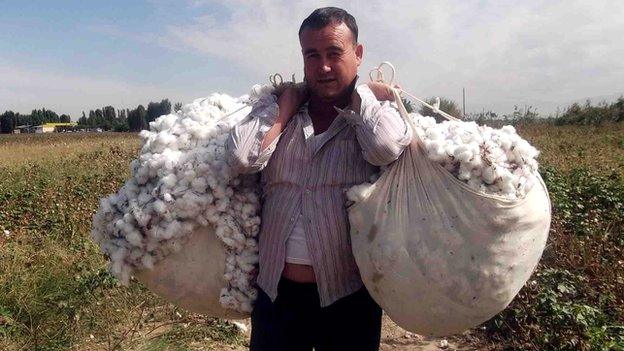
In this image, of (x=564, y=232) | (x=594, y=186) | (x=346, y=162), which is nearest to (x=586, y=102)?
(x=594, y=186)

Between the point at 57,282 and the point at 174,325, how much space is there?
83 centimetres

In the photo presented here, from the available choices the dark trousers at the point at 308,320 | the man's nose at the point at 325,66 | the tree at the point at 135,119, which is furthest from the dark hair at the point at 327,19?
the tree at the point at 135,119

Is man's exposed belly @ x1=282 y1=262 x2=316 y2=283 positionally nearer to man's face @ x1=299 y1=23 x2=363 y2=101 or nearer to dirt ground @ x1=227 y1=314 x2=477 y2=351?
man's face @ x1=299 y1=23 x2=363 y2=101

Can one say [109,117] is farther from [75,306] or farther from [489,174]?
[489,174]

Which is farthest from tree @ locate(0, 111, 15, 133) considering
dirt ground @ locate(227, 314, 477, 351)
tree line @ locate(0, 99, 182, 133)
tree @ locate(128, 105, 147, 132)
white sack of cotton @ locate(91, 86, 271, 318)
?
white sack of cotton @ locate(91, 86, 271, 318)

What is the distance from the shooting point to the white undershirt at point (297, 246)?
1.62 metres

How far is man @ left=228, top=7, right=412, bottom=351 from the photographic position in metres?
1.57

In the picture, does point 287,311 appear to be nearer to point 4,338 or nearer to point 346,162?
point 346,162

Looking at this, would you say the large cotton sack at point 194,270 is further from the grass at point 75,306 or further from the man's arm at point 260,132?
the grass at point 75,306

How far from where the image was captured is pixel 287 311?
1.70 m

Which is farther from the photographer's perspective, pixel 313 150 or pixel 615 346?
pixel 615 346

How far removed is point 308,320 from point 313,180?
1.56 ft

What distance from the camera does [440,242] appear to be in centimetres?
142

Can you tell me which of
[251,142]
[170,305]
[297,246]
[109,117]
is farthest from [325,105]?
[109,117]
